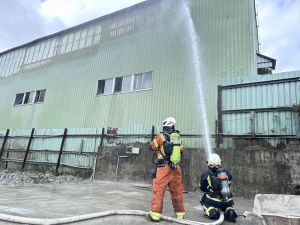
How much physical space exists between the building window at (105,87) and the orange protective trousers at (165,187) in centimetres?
992

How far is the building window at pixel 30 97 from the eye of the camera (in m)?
17.5

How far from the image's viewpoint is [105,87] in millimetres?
14359

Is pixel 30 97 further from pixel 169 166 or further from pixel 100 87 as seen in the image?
pixel 169 166

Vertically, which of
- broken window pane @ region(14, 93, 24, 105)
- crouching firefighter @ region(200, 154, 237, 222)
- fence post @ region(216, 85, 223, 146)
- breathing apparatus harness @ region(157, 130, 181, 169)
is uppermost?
broken window pane @ region(14, 93, 24, 105)

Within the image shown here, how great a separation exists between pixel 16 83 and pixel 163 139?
18.7 metres

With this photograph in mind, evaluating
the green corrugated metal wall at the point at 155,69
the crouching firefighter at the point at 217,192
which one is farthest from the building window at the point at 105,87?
the crouching firefighter at the point at 217,192

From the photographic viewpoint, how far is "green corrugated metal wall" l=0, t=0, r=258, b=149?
10.4m

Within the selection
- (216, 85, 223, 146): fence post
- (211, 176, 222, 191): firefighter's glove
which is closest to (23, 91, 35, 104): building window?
(216, 85, 223, 146): fence post

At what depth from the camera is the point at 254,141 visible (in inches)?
320

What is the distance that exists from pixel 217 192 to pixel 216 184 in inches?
7.1

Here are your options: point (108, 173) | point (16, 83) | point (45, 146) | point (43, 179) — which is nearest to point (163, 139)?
point (108, 173)

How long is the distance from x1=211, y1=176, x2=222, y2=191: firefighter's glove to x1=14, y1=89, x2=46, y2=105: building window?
1527 centimetres

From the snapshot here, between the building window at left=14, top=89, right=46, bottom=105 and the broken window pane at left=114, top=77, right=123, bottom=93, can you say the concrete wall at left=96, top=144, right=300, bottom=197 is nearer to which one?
the broken window pane at left=114, top=77, right=123, bottom=93

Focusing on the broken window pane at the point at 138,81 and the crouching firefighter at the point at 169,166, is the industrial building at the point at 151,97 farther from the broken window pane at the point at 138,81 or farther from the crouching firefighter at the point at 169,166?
the crouching firefighter at the point at 169,166
